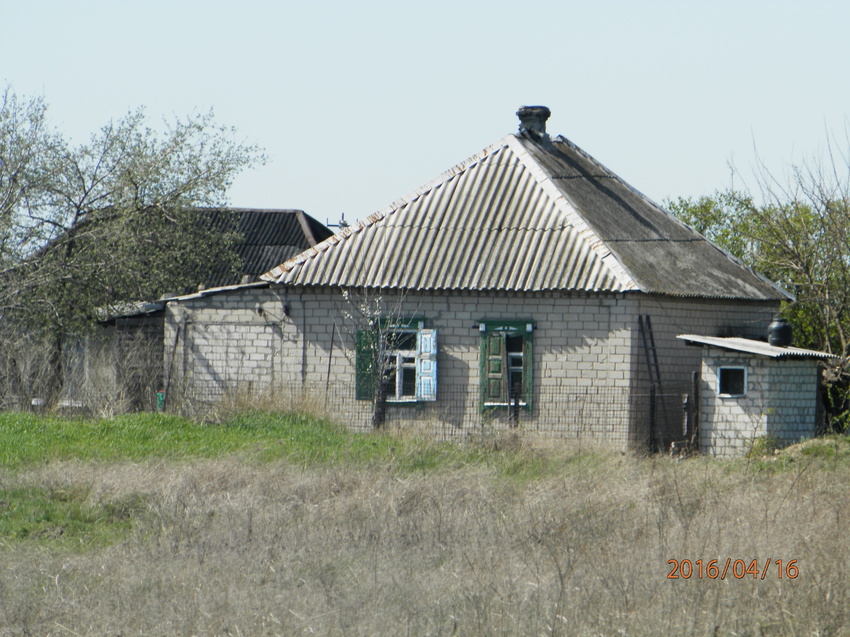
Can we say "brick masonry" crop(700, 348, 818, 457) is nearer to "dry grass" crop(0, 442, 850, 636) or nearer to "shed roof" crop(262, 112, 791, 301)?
"shed roof" crop(262, 112, 791, 301)

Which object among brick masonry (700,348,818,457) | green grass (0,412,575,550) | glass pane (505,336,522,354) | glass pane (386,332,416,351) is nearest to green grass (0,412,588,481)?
green grass (0,412,575,550)

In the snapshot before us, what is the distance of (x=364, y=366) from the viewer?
54.9 ft

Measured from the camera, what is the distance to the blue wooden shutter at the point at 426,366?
1638 centimetres

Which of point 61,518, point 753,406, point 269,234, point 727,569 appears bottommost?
point 61,518

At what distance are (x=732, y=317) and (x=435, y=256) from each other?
533cm

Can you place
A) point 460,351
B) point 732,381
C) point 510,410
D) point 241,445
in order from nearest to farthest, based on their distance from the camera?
point 241,445
point 732,381
point 510,410
point 460,351

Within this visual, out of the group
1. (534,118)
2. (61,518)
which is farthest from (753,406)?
(61,518)

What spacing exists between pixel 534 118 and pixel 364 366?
6.06m

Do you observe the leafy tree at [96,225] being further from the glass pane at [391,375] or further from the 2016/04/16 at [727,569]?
the 2016/04/16 at [727,569]

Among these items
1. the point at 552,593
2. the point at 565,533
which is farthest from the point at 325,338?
the point at 552,593

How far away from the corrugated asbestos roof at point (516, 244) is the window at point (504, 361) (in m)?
0.67

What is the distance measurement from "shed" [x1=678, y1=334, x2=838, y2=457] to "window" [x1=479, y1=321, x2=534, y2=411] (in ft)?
7.95

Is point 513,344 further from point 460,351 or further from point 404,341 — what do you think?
point 404,341

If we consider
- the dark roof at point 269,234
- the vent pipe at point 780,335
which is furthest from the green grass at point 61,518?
the dark roof at point 269,234
